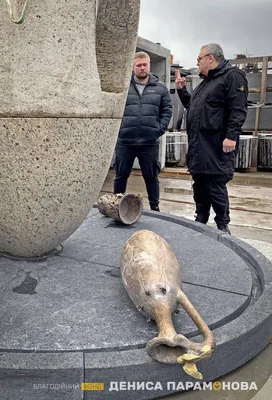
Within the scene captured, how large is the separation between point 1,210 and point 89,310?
2.62ft

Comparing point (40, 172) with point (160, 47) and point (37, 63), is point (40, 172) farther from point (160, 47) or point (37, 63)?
point (160, 47)

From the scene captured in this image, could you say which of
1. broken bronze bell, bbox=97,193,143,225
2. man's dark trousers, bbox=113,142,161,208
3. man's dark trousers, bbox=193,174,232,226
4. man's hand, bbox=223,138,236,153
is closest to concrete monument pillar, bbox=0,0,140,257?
broken bronze bell, bbox=97,193,143,225

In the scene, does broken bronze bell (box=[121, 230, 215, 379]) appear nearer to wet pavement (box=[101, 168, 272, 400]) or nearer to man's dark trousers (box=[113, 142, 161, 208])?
wet pavement (box=[101, 168, 272, 400])

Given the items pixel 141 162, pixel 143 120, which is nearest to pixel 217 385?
pixel 141 162

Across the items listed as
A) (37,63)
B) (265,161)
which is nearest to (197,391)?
(37,63)

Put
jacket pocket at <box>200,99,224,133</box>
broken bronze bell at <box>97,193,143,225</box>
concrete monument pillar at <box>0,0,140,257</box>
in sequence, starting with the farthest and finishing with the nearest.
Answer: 1. jacket pocket at <box>200,99,224,133</box>
2. broken bronze bell at <box>97,193,143,225</box>
3. concrete monument pillar at <box>0,0,140,257</box>

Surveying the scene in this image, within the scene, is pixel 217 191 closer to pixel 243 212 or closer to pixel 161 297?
pixel 243 212

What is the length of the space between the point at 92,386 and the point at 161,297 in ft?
1.58

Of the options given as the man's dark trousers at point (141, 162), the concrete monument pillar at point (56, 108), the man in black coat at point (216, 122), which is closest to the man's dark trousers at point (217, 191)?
the man in black coat at point (216, 122)

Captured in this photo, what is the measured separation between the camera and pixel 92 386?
1747 millimetres

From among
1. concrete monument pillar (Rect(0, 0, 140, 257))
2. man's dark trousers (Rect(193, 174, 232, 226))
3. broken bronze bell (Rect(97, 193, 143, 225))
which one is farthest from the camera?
man's dark trousers (Rect(193, 174, 232, 226))

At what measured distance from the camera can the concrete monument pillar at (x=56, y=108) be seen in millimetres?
2117

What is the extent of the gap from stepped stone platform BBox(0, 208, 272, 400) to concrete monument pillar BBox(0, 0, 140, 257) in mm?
324

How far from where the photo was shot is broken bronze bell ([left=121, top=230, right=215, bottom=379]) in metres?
1.68
